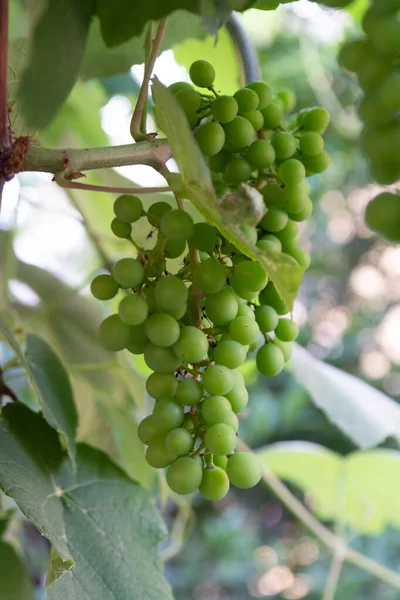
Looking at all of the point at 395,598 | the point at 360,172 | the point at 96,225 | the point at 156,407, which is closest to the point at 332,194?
the point at 360,172

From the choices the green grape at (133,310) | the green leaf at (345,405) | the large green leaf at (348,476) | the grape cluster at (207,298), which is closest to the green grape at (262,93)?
the grape cluster at (207,298)

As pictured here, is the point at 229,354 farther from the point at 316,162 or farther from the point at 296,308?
the point at 296,308

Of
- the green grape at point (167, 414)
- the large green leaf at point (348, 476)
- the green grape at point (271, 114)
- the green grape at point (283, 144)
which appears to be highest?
the green grape at point (271, 114)

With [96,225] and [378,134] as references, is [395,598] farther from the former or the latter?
[378,134]

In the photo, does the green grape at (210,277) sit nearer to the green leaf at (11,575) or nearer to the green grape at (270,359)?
the green grape at (270,359)

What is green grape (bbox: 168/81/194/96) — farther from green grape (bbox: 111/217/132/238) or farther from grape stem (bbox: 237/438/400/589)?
grape stem (bbox: 237/438/400/589)

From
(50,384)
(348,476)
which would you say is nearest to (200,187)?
(50,384)
